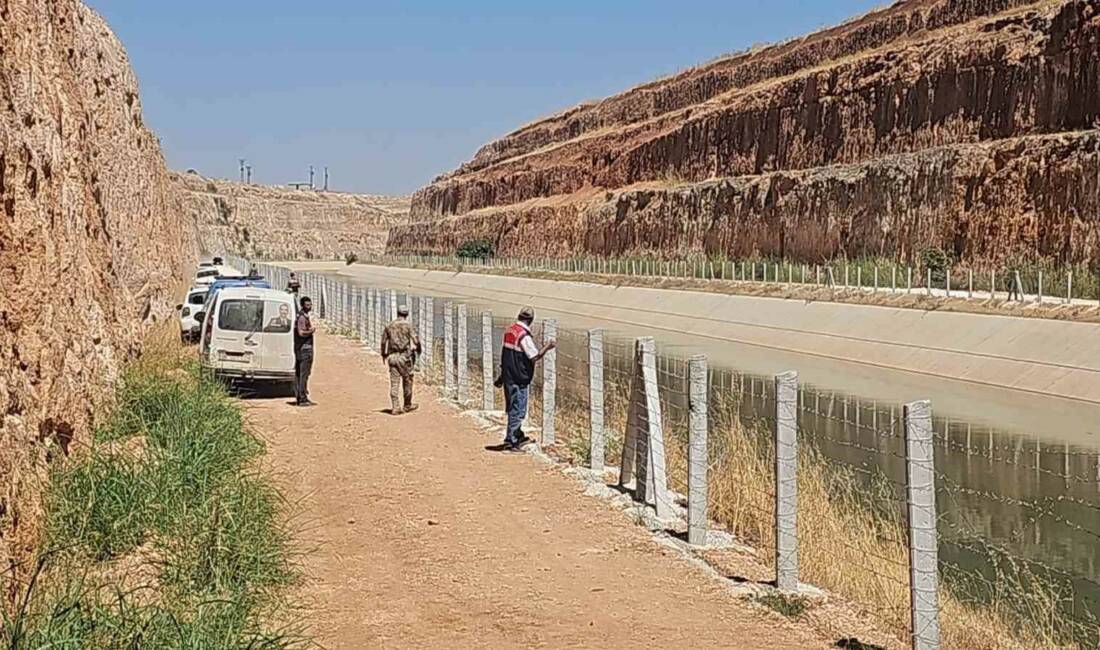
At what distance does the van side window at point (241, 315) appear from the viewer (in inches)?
779

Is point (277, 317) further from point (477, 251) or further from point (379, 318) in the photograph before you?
point (477, 251)

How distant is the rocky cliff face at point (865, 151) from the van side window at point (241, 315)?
31584mm

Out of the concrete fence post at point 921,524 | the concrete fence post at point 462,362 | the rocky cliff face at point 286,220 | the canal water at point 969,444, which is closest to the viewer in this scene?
the concrete fence post at point 921,524

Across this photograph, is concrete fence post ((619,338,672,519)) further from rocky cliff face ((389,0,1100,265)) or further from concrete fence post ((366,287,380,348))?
rocky cliff face ((389,0,1100,265))

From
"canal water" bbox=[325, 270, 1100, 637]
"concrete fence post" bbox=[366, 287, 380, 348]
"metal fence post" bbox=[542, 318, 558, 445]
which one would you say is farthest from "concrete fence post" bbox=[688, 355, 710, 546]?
"concrete fence post" bbox=[366, 287, 380, 348]

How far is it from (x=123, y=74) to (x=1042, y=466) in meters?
19.6

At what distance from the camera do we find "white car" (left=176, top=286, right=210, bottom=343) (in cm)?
2695

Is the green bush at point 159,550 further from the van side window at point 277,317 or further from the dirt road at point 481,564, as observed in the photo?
the van side window at point 277,317

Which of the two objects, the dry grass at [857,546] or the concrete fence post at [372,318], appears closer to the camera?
the dry grass at [857,546]

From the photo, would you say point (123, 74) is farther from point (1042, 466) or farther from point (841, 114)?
point (841, 114)

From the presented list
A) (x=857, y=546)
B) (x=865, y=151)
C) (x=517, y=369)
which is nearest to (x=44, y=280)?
(x=517, y=369)

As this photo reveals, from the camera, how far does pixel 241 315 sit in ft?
65.4

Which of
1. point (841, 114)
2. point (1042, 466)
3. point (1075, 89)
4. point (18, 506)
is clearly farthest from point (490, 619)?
point (841, 114)

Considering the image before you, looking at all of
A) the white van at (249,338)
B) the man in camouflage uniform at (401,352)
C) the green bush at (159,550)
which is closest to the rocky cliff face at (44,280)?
the green bush at (159,550)
